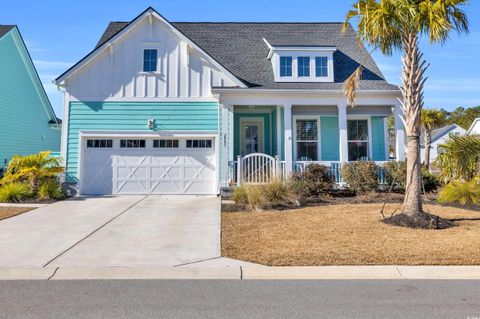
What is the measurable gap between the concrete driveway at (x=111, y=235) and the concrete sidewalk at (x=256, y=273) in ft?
0.93

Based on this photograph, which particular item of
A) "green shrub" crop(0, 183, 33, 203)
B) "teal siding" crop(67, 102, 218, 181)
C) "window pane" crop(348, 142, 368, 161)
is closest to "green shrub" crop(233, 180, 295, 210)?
"teal siding" crop(67, 102, 218, 181)

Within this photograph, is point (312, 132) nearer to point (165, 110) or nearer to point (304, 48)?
point (304, 48)

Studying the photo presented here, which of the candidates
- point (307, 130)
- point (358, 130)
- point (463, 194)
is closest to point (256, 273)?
point (463, 194)

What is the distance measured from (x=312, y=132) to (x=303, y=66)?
2840 millimetres

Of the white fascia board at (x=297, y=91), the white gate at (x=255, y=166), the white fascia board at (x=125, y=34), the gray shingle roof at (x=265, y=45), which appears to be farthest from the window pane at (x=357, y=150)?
the white fascia board at (x=125, y=34)

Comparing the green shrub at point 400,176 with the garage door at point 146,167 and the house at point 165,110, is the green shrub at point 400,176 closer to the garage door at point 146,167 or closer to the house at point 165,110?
the house at point 165,110

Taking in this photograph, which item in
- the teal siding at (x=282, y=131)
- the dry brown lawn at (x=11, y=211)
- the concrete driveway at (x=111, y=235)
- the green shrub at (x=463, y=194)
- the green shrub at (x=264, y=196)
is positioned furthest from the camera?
the teal siding at (x=282, y=131)

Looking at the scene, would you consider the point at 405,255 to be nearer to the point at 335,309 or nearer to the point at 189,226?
the point at 335,309

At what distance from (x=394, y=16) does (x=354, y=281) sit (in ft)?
21.3

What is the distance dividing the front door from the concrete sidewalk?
34.0ft

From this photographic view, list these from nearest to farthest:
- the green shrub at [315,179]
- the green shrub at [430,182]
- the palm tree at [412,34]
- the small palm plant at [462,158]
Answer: the palm tree at [412,34] < the small palm plant at [462,158] < the green shrub at [315,179] < the green shrub at [430,182]

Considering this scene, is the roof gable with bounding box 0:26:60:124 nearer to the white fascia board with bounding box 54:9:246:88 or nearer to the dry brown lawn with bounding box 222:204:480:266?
the white fascia board with bounding box 54:9:246:88

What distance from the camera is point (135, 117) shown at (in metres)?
13.9

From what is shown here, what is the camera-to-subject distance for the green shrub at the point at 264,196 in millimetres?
10281
